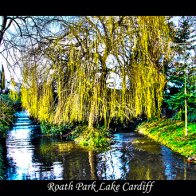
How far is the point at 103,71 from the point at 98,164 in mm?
3286

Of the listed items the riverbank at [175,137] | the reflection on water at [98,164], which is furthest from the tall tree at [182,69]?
the reflection on water at [98,164]

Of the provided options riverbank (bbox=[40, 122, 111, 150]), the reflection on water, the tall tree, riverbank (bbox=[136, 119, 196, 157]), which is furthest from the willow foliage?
the tall tree

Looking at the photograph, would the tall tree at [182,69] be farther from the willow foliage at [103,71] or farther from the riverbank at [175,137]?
the willow foliage at [103,71]

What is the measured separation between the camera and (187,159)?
7.77 metres

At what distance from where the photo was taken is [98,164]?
7398mm

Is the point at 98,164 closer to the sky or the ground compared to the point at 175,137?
closer to the ground

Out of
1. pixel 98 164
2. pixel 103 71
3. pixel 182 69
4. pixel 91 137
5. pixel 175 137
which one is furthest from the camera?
pixel 182 69

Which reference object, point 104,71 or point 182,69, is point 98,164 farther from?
point 182,69

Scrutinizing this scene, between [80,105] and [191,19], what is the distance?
30.3ft

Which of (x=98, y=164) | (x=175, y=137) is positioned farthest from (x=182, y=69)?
(x=98, y=164)

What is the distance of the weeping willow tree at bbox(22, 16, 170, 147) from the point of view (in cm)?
807

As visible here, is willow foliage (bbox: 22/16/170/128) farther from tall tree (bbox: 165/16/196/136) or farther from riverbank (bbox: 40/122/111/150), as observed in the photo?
tall tree (bbox: 165/16/196/136)
